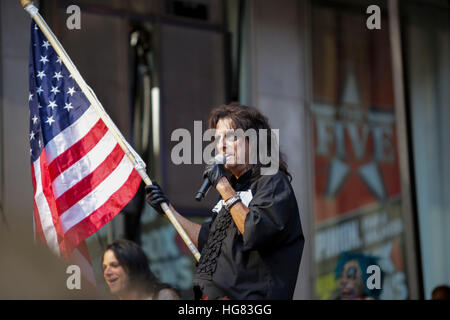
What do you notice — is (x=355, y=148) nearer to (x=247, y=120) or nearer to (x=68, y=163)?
(x=68, y=163)

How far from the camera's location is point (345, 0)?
11.5 meters

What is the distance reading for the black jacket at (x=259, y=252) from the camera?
4465mm

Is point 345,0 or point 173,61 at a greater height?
point 345,0

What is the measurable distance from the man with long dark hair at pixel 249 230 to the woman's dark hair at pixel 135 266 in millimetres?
1829

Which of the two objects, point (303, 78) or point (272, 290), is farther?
point (303, 78)

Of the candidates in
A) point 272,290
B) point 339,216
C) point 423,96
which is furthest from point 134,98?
point 272,290

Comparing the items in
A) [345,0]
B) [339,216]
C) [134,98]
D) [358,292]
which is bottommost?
[358,292]

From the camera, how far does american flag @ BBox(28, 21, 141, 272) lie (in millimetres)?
5871

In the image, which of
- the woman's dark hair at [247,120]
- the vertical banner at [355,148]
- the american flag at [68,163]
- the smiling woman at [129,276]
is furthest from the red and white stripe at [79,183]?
the vertical banner at [355,148]

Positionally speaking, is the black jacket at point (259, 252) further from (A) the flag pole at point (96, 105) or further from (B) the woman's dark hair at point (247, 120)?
(A) the flag pole at point (96, 105)

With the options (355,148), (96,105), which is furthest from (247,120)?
(355,148)

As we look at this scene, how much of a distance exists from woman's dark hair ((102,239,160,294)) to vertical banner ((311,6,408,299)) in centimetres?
434

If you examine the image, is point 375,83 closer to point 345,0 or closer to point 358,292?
point 345,0

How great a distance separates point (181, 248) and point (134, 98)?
1.85 metres
